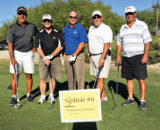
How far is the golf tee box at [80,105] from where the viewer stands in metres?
2.96

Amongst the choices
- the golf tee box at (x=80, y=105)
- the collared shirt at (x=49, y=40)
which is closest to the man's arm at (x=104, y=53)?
the collared shirt at (x=49, y=40)

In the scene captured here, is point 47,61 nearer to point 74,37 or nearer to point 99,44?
point 74,37

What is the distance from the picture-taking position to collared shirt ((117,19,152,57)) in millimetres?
4273

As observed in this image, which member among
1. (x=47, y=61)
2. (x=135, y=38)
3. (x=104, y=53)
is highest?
(x=135, y=38)

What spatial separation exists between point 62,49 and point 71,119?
205cm

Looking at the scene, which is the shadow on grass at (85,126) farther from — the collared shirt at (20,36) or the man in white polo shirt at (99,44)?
the collared shirt at (20,36)

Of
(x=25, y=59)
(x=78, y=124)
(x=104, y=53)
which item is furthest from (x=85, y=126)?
(x=25, y=59)

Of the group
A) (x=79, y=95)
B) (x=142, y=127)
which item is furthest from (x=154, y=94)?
(x=79, y=95)

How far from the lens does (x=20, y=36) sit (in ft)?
15.2

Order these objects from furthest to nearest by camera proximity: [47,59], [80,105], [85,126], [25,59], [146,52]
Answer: [25,59] < [47,59] < [146,52] < [85,126] < [80,105]

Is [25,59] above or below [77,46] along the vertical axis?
below

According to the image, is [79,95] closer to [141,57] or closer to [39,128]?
[39,128]

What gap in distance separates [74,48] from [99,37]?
2.01ft

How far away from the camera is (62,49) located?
4648 mm
